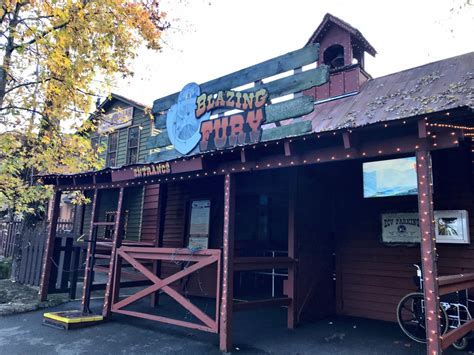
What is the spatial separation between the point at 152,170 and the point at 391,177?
14.6 feet

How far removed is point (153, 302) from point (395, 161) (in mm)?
6504

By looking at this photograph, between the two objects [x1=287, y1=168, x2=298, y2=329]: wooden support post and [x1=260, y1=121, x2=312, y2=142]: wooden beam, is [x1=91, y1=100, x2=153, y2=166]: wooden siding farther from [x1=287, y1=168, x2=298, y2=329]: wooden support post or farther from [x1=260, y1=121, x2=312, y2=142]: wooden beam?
[x1=287, y1=168, x2=298, y2=329]: wooden support post

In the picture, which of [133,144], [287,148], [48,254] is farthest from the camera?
[133,144]

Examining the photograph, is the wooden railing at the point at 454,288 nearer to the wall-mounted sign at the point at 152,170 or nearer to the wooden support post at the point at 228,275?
the wooden support post at the point at 228,275

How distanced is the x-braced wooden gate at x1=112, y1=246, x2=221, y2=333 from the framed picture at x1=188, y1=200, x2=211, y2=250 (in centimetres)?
313

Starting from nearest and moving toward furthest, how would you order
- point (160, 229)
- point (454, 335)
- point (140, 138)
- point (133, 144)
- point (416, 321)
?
1. point (454, 335)
2. point (416, 321)
3. point (160, 229)
4. point (140, 138)
5. point (133, 144)

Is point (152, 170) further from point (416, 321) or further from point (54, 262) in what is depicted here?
point (416, 321)

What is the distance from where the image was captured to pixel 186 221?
36.6 ft

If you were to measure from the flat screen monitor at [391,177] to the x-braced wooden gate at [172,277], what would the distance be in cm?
270

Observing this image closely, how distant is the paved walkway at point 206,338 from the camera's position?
5.65 m

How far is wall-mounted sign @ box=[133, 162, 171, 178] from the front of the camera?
7098mm

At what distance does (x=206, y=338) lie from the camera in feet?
20.8

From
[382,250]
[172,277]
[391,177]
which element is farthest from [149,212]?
[391,177]

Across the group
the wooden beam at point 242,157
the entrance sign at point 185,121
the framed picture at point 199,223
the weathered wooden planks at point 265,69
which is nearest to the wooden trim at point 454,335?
the wooden beam at point 242,157
